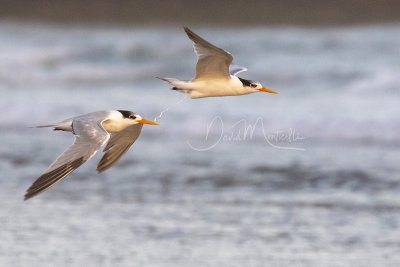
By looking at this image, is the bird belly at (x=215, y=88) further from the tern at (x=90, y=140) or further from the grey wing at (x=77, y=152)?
the grey wing at (x=77, y=152)

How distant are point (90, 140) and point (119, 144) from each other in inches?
34.8

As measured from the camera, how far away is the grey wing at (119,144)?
21.4ft

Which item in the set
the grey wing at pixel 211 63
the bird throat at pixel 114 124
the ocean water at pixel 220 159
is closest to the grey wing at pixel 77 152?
the bird throat at pixel 114 124

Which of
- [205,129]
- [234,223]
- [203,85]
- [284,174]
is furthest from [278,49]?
[203,85]

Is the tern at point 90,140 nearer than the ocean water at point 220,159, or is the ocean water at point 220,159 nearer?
the tern at point 90,140

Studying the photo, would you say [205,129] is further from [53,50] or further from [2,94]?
[53,50]

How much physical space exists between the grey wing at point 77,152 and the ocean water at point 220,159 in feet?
6.15

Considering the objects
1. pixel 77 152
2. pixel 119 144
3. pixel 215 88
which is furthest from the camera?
pixel 119 144

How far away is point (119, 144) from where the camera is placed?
664 centimetres

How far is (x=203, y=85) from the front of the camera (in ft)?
20.2

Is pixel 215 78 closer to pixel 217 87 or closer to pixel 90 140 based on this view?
pixel 217 87

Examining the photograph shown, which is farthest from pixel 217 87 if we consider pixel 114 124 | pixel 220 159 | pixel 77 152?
pixel 220 159

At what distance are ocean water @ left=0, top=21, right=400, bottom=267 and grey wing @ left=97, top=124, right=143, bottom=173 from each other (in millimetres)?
1235

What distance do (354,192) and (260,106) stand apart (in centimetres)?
475
